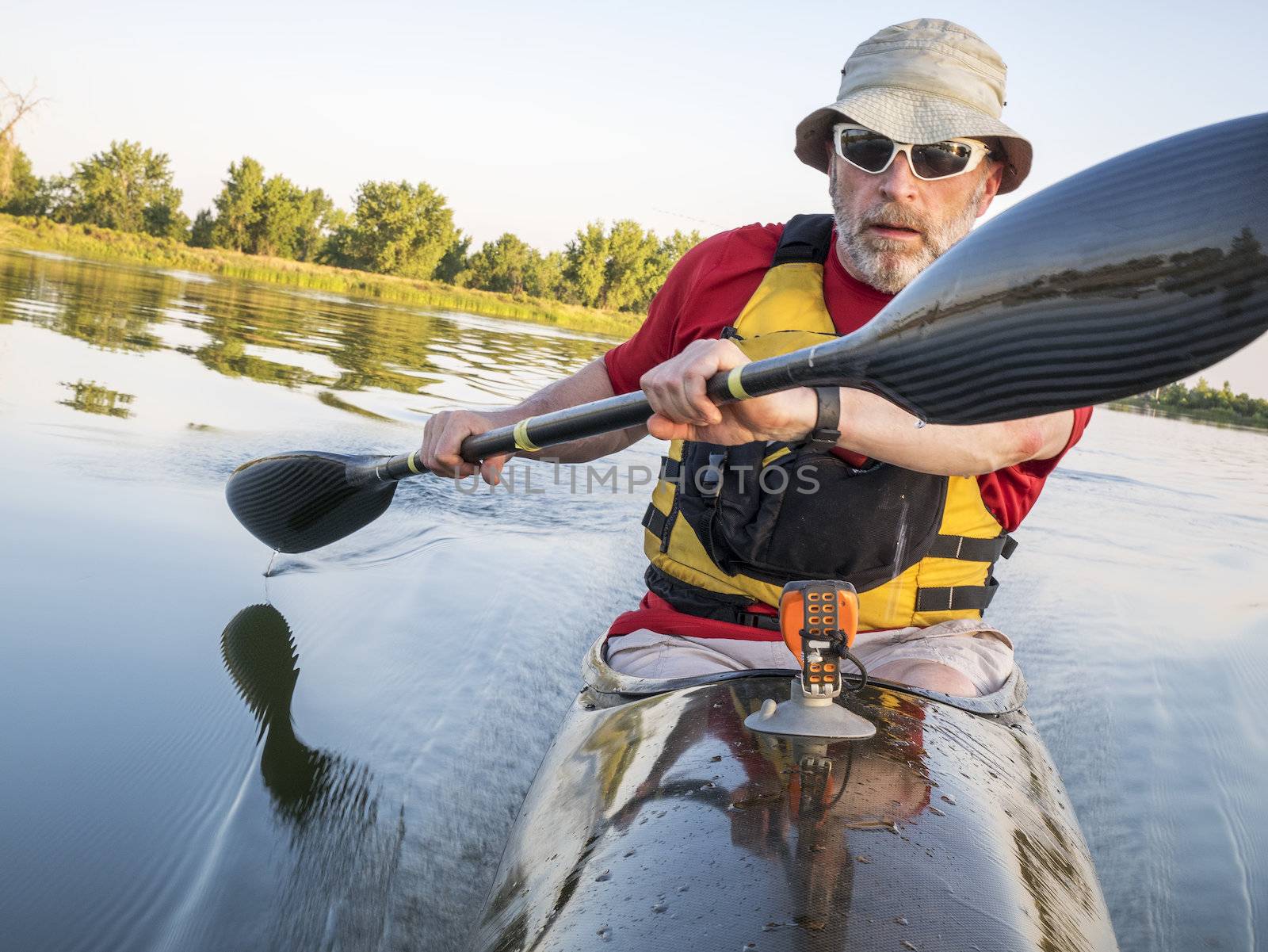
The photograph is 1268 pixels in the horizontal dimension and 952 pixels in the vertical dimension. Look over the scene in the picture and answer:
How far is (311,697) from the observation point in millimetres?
3250

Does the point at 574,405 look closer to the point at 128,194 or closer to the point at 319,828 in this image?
the point at 319,828

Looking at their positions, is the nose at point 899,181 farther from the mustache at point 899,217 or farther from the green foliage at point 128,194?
the green foliage at point 128,194

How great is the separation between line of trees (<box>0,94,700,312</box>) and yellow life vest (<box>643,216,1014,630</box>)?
2369 inches

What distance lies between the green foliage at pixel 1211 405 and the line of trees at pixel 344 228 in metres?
42.4

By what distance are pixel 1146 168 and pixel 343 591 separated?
11.8ft

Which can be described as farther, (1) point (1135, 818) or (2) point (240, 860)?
(1) point (1135, 818)

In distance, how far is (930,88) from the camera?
8.31 ft

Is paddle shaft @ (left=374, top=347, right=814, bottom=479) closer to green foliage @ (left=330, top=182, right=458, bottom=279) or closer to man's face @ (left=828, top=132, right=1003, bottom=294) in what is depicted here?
man's face @ (left=828, top=132, right=1003, bottom=294)

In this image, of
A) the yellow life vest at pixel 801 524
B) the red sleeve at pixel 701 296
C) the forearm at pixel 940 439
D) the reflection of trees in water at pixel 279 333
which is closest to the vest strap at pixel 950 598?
the yellow life vest at pixel 801 524

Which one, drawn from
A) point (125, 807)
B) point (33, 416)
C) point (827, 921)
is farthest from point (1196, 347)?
point (33, 416)

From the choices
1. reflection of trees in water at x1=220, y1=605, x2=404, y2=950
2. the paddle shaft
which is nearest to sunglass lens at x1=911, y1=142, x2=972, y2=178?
the paddle shaft

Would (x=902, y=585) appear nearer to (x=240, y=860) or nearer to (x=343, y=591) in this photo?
(x=240, y=860)

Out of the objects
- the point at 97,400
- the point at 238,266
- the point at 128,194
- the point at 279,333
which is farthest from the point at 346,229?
the point at 97,400

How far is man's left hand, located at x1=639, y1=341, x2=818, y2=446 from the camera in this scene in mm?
1812
